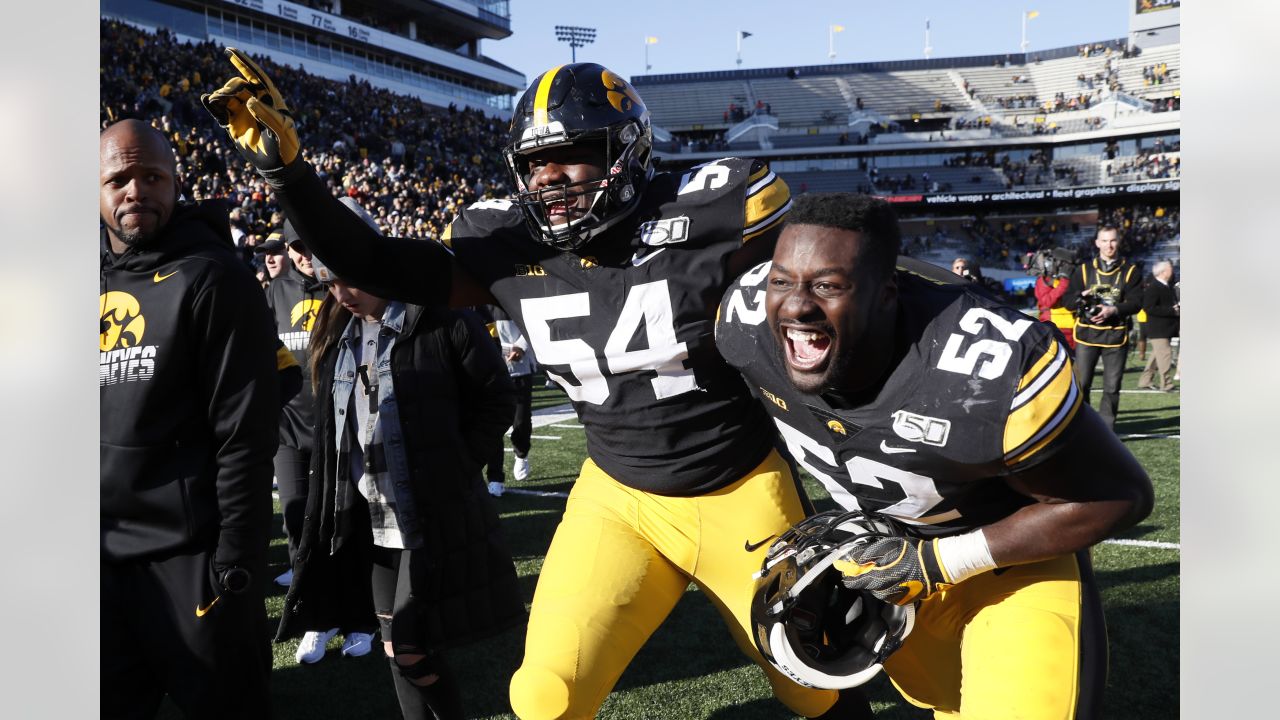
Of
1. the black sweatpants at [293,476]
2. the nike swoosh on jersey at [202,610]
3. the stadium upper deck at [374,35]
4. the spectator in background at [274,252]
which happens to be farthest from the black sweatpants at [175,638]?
the stadium upper deck at [374,35]

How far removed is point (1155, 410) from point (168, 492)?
36.5 feet

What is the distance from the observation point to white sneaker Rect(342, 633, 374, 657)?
4254 mm

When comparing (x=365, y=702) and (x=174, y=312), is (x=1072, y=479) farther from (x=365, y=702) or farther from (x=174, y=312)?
(x=365, y=702)

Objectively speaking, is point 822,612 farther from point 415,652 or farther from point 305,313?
point 305,313

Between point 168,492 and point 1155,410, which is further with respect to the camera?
point 1155,410

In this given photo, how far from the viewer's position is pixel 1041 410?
6.22 feet

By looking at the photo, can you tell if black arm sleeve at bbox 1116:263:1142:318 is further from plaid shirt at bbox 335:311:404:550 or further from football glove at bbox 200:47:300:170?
football glove at bbox 200:47:300:170

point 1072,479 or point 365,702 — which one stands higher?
point 1072,479

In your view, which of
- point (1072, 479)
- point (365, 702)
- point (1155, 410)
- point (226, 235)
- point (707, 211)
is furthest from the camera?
point (1155, 410)

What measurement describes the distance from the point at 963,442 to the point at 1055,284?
1023 centimetres

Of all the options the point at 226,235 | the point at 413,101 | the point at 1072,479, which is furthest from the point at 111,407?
the point at 413,101

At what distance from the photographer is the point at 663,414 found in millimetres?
2574

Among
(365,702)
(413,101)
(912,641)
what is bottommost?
(365,702)

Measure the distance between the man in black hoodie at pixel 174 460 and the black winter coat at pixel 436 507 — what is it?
595 millimetres
